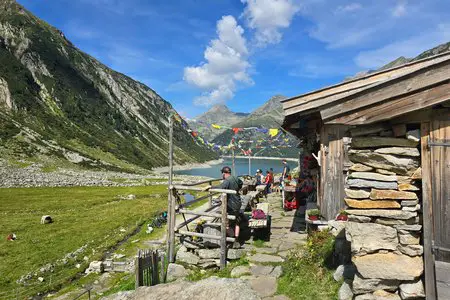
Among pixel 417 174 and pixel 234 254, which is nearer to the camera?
pixel 417 174

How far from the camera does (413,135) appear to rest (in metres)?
5.44

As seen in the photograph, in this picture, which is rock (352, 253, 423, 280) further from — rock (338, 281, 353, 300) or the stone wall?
rock (338, 281, 353, 300)

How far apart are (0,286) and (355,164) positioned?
15.1 meters

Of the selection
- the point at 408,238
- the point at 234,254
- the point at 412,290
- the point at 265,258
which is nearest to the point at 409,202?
the point at 408,238

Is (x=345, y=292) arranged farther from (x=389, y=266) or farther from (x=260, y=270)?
(x=260, y=270)

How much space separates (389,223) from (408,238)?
338mm

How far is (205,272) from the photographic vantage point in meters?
8.87

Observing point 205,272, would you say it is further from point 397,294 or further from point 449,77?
point 449,77

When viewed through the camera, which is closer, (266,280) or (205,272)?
(266,280)

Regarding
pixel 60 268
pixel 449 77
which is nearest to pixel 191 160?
pixel 60 268

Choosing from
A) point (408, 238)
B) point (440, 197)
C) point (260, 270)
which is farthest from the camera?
point (260, 270)

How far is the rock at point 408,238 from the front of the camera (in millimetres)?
5125

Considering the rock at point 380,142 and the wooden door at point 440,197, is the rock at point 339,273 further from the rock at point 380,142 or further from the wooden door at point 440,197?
the rock at point 380,142

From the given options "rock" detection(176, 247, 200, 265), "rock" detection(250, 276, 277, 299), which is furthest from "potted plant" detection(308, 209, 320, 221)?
"rock" detection(176, 247, 200, 265)
